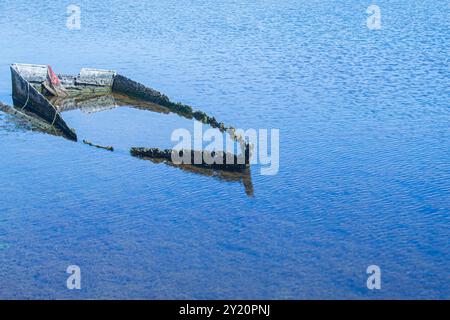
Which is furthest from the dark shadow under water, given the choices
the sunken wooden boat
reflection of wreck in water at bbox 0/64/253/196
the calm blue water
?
the calm blue water

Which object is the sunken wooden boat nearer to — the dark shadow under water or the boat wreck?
the boat wreck

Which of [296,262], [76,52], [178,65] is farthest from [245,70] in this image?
[296,262]

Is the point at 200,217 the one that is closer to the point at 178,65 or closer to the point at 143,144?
the point at 143,144

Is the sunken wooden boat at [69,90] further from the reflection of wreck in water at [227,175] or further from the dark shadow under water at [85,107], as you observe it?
the reflection of wreck in water at [227,175]

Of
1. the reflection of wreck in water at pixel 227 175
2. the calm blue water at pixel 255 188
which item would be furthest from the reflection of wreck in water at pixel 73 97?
the reflection of wreck in water at pixel 227 175

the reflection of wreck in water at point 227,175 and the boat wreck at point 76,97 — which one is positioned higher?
the boat wreck at point 76,97

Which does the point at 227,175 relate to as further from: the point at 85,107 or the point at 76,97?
the point at 76,97
